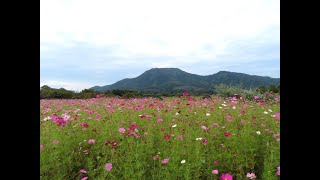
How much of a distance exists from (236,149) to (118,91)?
52.2 feet

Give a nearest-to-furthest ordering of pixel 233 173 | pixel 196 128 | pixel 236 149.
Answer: pixel 233 173, pixel 236 149, pixel 196 128

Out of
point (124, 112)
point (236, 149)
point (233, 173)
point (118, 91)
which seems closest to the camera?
point (233, 173)

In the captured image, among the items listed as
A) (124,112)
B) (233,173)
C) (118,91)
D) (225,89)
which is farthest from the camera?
(118,91)

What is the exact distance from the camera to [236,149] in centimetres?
344
